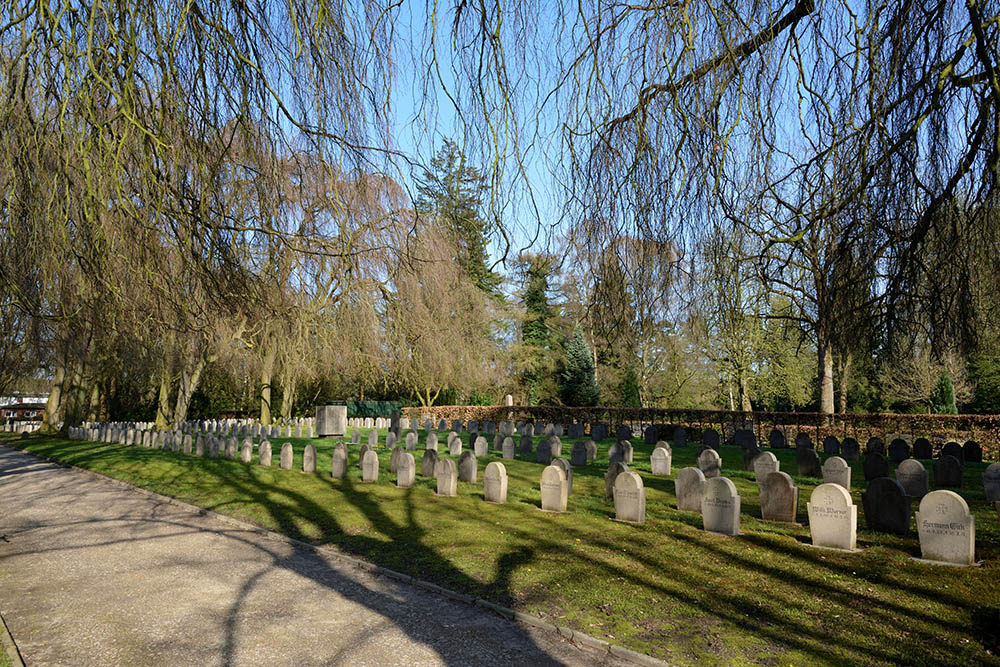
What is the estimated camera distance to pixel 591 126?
3641 millimetres

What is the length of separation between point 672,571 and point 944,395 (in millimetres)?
29048

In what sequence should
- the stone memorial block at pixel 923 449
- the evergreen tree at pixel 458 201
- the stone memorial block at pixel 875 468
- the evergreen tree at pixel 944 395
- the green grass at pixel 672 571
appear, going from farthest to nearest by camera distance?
1. the evergreen tree at pixel 944 395
2. the stone memorial block at pixel 923 449
3. the stone memorial block at pixel 875 468
4. the green grass at pixel 672 571
5. the evergreen tree at pixel 458 201

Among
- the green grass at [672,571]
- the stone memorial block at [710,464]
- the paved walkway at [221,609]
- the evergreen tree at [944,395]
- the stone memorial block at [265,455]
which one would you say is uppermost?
the evergreen tree at [944,395]

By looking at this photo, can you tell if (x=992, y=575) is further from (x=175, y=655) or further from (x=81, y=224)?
(x=81, y=224)

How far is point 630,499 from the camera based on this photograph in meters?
9.61

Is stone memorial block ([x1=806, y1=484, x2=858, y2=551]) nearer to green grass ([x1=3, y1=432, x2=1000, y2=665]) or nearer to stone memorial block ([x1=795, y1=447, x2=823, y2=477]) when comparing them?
green grass ([x1=3, y1=432, x2=1000, y2=665])

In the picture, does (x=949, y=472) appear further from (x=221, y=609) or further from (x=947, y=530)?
(x=221, y=609)

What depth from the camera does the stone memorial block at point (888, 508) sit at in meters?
8.55

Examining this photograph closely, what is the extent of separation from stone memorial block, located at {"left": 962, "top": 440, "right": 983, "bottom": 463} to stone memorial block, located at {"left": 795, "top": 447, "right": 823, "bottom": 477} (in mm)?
5579

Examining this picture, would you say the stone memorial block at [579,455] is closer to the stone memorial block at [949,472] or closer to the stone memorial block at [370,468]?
the stone memorial block at [370,468]

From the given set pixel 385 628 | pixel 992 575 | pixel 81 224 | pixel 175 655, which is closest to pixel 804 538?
pixel 992 575

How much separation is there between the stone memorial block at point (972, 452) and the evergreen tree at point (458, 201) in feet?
59.8

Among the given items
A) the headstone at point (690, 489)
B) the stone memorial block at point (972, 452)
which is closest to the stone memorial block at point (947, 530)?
the headstone at point (690, 489)

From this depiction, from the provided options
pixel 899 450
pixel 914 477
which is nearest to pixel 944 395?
pixel 899 450
